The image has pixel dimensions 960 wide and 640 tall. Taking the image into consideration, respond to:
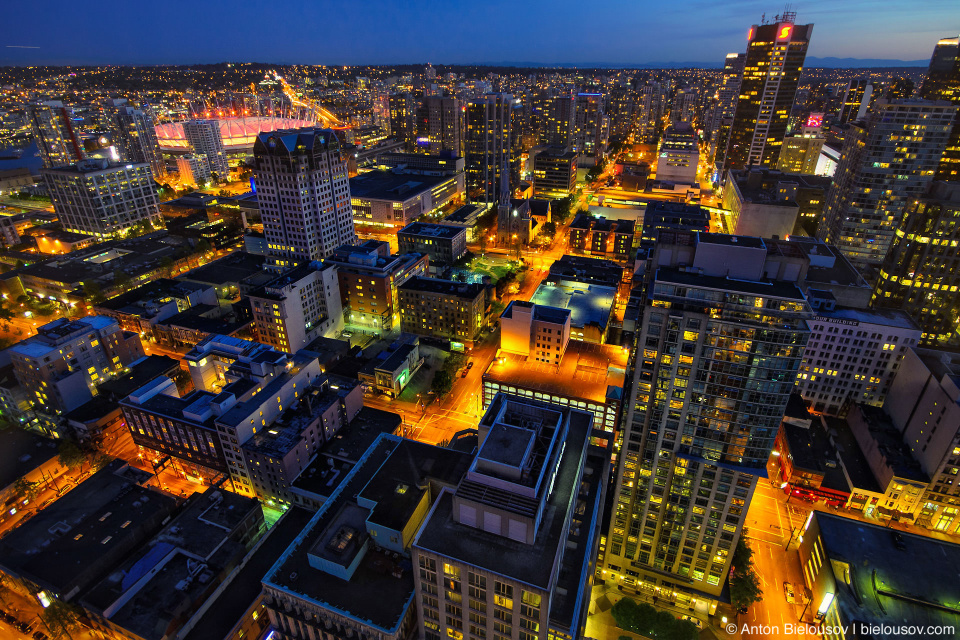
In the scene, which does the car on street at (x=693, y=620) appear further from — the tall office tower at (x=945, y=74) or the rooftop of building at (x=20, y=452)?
the tall office tower at (x=945, y=74)

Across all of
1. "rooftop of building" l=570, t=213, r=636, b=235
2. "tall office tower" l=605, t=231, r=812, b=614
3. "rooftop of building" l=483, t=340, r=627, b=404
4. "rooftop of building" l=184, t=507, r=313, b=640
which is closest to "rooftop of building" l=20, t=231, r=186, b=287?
"rooftop of building" l=184, t=507, r=313, b=640

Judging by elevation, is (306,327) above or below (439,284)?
below

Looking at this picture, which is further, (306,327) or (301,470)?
(306,327)

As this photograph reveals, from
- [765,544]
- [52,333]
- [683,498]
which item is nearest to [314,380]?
[52,333]

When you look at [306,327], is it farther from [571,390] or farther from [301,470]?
[571,390]

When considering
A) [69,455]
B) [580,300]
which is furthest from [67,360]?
[580,300]

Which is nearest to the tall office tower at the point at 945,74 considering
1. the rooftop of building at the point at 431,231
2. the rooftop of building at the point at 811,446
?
the rooftop of building at the point at 811,446
